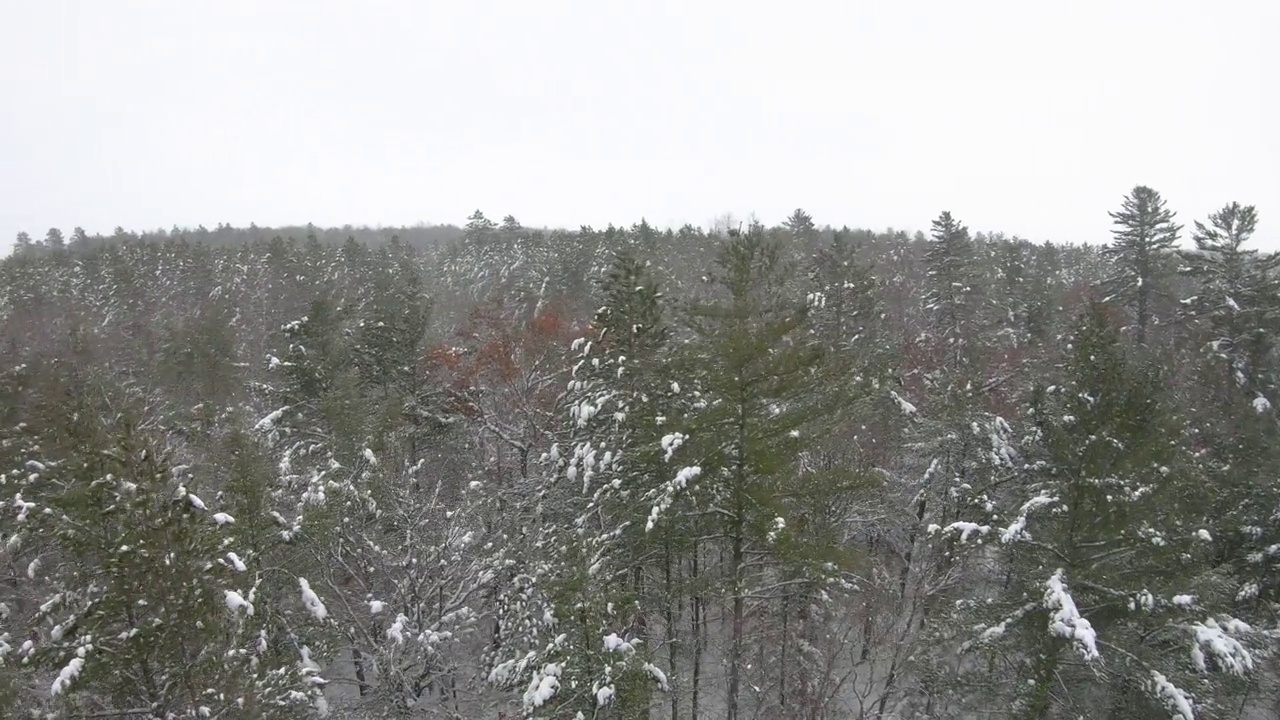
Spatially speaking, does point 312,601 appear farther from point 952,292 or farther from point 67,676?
point 952,292

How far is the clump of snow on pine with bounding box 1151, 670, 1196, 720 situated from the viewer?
8.81 m

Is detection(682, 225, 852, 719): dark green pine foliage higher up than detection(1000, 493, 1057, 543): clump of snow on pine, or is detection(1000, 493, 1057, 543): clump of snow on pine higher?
detection(682, 225, 852, 719): dark green pine foliage

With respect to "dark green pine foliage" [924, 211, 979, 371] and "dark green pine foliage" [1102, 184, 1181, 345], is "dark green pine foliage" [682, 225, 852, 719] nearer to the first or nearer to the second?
"dark green pine foliage" [924, 211, 979, 371]

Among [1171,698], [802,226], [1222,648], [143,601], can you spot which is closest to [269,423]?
[143,601]

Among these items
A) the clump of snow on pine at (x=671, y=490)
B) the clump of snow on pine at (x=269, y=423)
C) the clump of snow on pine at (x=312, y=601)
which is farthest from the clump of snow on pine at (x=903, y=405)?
the clump of snow on pine at (x=269, y=423)

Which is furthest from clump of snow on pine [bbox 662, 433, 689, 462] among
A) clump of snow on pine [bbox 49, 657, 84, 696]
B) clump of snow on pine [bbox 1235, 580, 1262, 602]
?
clump of snow on pine [bbox 1235, 580, 1262, 602]

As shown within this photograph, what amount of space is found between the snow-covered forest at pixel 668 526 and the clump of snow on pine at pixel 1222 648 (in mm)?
52

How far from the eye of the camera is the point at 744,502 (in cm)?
1094

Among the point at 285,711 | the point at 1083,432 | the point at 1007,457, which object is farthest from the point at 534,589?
the point at 1007,457

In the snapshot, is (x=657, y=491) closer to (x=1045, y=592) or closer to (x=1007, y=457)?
(x=1045, y=592)

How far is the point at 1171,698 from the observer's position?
907 cm

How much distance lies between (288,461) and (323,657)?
6021 mm

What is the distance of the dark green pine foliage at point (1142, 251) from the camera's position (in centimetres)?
2600

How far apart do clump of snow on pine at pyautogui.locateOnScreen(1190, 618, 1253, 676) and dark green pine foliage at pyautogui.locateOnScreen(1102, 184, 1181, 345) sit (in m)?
20.9
